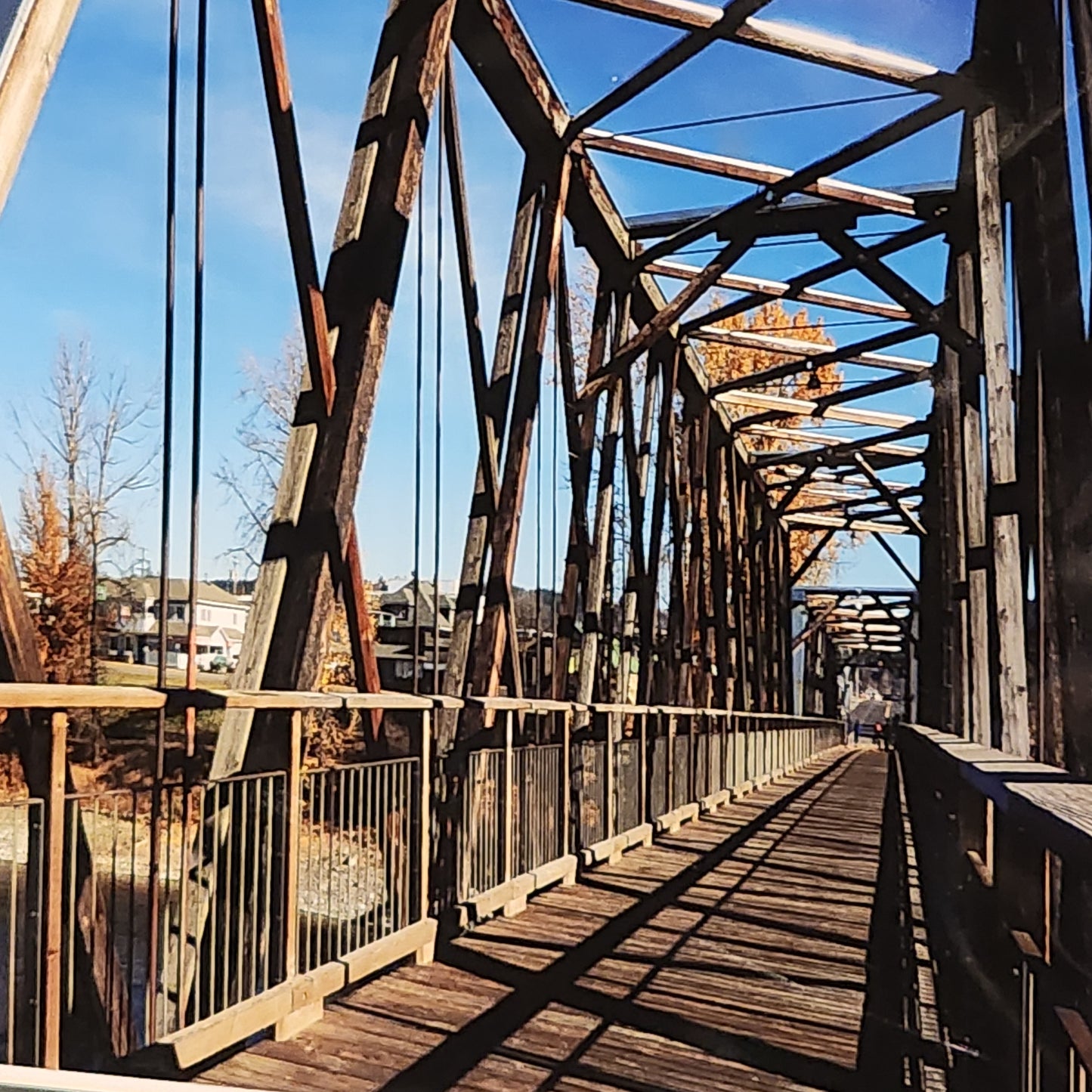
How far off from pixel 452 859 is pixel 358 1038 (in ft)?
5.05

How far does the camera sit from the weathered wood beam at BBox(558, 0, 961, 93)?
552 cm

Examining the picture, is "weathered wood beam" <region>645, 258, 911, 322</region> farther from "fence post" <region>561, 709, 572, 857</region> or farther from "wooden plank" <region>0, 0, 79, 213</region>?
"wooden plank" <region>0, 0, 79, 213</region>

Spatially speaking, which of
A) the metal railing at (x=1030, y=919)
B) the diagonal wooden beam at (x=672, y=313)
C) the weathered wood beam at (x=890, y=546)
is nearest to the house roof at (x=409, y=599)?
the diagonal wooden beam at (x=672, y=313)

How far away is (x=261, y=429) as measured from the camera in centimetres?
831

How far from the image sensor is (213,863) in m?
3.11

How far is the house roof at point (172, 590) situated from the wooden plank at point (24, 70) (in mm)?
1662

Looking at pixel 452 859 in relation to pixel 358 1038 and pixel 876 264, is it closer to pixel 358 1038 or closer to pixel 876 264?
pixel 358 1038

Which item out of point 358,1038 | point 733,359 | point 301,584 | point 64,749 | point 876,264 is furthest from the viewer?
point 733,359

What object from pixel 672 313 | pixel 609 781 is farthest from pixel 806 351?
pixel 609 781

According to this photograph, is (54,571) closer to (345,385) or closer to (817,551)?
(345,385)

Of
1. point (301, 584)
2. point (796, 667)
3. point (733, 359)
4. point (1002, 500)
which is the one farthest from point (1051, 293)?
point (796, 667)

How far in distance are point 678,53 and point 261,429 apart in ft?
12.6

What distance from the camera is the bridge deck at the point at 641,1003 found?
3.06 metres

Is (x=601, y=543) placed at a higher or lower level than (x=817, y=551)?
lower
